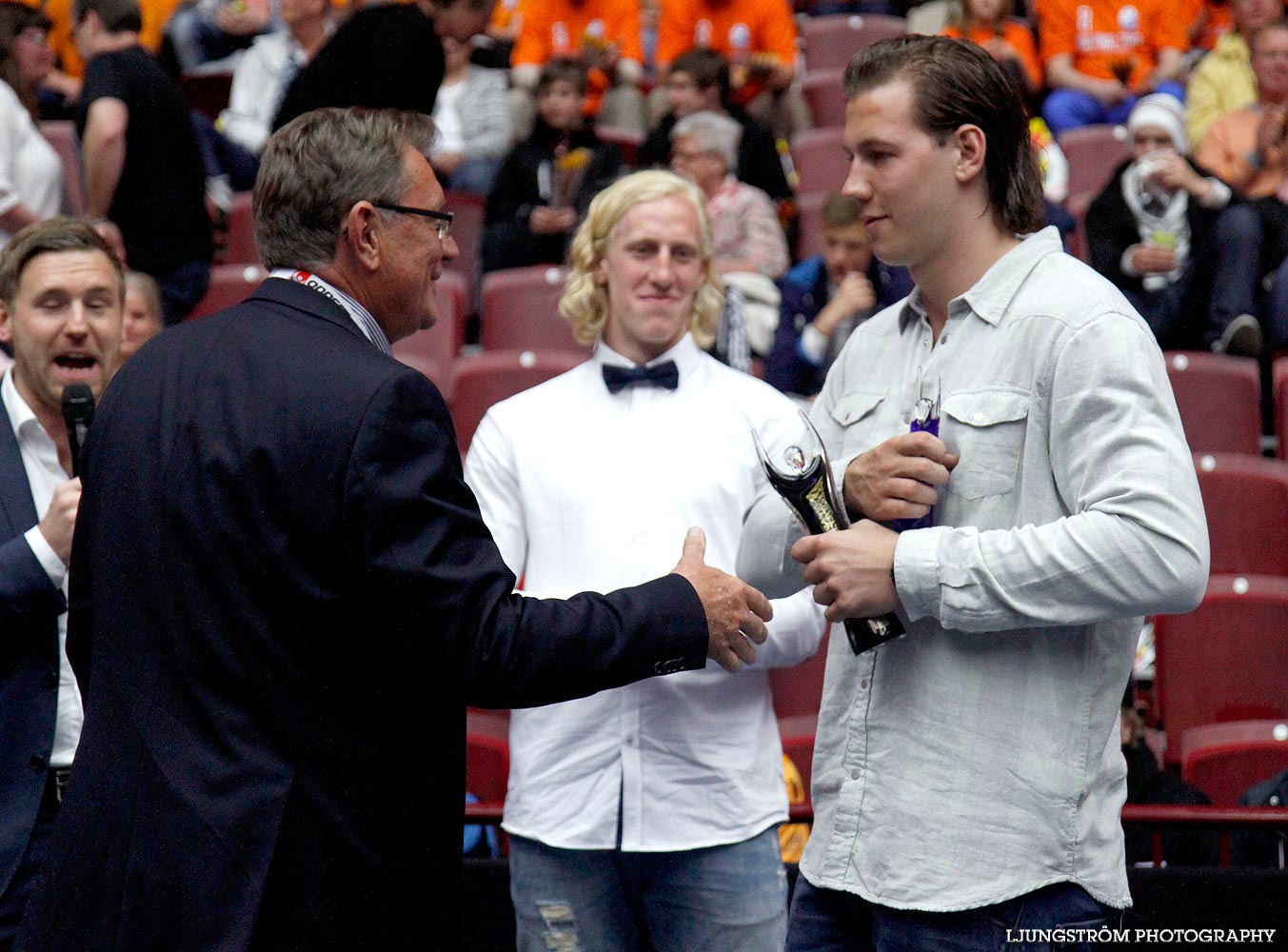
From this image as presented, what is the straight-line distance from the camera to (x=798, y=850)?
11.0ft

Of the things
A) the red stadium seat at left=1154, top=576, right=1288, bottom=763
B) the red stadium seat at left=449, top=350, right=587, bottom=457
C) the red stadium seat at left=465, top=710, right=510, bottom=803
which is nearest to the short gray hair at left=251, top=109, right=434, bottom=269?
the red stadium seat at left=465, top=710, right=510, bottom=803

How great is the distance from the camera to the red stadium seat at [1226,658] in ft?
12.5

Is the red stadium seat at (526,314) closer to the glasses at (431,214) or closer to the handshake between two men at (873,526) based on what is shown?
the glasses at (431,214)

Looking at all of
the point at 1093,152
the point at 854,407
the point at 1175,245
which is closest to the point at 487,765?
the point at 854,407

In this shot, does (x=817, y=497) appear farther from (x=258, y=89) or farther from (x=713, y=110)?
(x=258, y=89)

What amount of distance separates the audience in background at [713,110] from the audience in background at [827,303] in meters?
1.49

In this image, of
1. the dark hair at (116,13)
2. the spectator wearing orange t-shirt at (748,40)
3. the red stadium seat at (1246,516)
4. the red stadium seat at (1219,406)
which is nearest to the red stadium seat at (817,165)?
the spectator wearing orange t-shirt at (748,40)

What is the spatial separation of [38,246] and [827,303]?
10.5 feet

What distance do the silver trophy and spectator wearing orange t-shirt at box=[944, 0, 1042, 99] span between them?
5852 millimetres

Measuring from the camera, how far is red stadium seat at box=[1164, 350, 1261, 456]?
4980 millimetres

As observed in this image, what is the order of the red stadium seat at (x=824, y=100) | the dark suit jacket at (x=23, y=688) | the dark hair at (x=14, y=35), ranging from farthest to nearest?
the red stadium seat at (x=824, y=100)
the dark hair at (x=14, y=35)
the dark suit jacket at (x=23, y=688)

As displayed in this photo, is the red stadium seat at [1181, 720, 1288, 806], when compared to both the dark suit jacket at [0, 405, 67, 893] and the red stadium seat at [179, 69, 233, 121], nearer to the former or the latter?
the dark suit jacket at [0, 405, 67, 893]

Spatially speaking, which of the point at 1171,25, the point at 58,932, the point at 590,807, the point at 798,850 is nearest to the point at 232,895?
the point at 58,932

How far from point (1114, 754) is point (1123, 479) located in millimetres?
374
